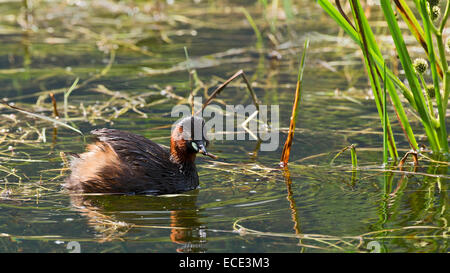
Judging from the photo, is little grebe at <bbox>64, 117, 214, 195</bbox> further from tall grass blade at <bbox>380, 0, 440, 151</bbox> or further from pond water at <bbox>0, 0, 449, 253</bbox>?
tall grass blade at <bbox>380, 0, 440, 151</bbox>

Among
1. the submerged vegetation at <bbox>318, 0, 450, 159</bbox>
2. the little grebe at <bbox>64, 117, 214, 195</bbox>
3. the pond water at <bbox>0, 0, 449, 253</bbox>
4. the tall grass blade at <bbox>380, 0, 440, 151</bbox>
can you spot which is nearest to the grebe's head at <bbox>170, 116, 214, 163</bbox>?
the little grebe at <bbox>64, 117, 214, 195</bbox>

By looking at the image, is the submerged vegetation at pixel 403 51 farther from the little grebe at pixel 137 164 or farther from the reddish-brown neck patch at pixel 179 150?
the reddish-brown neck patch at pixel 179 150

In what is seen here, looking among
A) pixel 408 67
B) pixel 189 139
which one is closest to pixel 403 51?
pixel 408 67

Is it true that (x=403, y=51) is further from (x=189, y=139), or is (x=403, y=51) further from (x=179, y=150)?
(x=179, y=150)

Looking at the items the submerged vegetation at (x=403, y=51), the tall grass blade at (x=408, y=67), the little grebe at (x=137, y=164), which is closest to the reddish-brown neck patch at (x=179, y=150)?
the little grebe at (x=137, y=164)

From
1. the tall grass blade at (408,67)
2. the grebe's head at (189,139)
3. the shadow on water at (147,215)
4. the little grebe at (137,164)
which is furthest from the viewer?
the grebe's head at (189,139)

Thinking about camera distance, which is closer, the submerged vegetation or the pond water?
the pond water

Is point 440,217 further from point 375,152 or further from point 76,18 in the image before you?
point 76,18

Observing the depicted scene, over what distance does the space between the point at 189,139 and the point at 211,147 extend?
960mm

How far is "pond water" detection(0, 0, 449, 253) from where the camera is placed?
457 centimetres

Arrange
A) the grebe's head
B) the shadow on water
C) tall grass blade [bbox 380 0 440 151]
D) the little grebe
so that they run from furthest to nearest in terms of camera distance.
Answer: the grebe's head < the little grebe < tall grass blade [bbox 380 0 440 151] < the shadow on water

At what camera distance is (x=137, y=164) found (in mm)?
5504

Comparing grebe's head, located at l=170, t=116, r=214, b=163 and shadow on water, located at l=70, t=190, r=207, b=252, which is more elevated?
grebe's head, located at l=170, t=116, r=214, b=163

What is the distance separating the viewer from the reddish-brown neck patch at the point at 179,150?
5.62m
